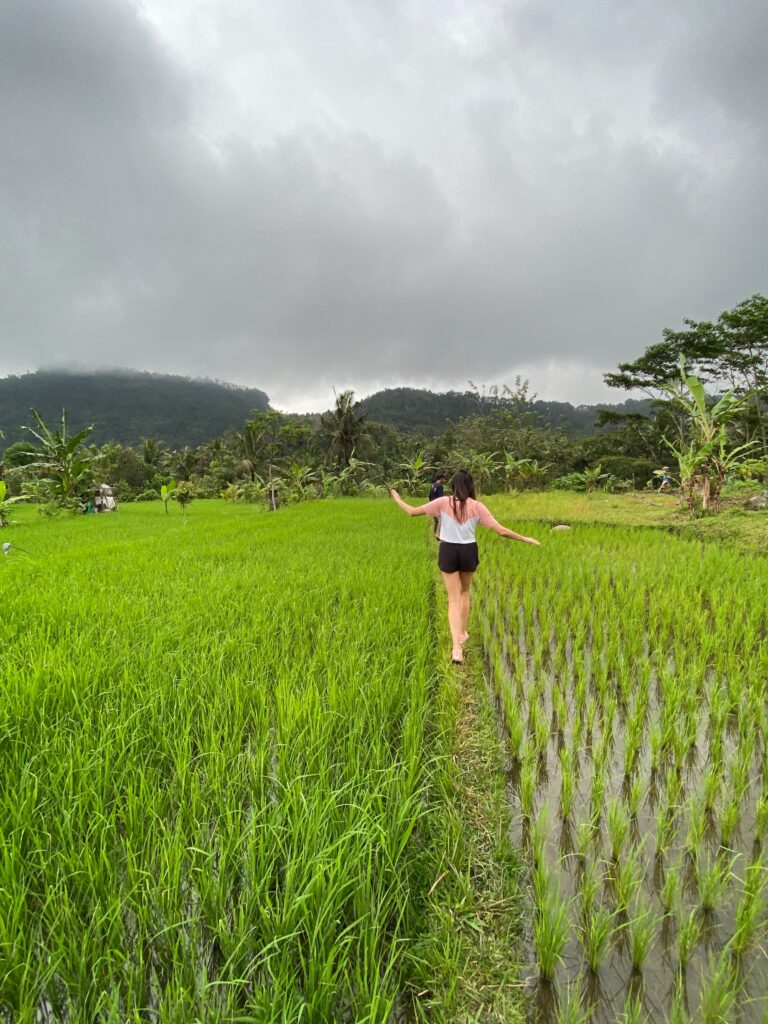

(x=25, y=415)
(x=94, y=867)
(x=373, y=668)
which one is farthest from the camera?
(x=25, y=415)

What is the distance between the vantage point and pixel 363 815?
1.37 m

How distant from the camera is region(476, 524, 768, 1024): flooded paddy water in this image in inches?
42.4

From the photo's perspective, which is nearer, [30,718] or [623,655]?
[30,718]

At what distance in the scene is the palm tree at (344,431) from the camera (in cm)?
2598

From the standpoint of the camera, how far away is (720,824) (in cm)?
154

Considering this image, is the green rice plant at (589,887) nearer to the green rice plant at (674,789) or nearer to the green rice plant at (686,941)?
the green rice plant at (686,941)

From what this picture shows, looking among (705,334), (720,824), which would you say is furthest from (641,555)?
(705,334)

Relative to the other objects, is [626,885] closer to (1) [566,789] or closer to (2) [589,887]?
(2) [589,887]

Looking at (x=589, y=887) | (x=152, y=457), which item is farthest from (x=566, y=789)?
(x=152, y=457)

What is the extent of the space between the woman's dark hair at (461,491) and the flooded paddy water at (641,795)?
40.6 inches

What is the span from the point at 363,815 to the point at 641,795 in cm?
117

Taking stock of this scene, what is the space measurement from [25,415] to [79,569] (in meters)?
95.7

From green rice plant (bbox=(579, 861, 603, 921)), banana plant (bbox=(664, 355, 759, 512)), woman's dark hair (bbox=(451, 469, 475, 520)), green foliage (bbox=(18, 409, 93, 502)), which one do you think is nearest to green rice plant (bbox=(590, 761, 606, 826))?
green rice plant (bbox=(579, 861, 603, 921))

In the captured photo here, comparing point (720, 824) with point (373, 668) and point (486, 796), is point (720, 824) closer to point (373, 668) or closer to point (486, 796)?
point (486, 796)
